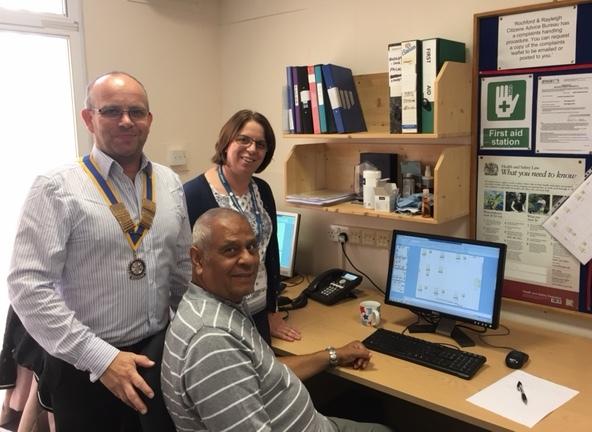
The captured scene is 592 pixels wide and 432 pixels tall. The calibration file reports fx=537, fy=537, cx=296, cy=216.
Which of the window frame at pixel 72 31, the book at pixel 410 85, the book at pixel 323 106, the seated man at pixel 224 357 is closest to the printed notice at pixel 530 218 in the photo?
the book at pixel 410 85

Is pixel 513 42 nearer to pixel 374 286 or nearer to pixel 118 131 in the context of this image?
pixel 374 286

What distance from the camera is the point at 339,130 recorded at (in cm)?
246

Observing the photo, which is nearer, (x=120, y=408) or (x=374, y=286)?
(x=120, y=408)

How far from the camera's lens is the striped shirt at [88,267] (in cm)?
155

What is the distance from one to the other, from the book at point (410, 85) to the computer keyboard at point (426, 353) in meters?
0.83

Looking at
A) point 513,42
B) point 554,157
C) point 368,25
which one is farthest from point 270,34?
point 554,157

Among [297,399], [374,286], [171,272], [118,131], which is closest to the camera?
[297,399]

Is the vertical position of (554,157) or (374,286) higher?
(554,157)

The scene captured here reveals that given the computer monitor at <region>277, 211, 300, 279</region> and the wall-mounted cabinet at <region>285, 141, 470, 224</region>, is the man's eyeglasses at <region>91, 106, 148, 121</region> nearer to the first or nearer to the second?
the wall-mounted cabinet at <region>285, 141, 470, 224</region>

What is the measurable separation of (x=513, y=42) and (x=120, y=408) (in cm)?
196

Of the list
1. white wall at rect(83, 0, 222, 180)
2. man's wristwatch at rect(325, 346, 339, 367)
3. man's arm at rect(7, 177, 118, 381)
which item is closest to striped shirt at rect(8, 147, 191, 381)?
man's arm at rect(7, 177, 118, 381)

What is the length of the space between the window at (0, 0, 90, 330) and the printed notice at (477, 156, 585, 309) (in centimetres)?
197

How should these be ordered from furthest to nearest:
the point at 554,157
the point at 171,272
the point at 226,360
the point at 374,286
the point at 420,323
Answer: the point at 374,286 < the point at 420,323 < the point at 554,157 < the point at 171,272 < the point at 226,360

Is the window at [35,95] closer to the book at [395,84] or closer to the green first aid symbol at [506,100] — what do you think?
the book at [395,84]
